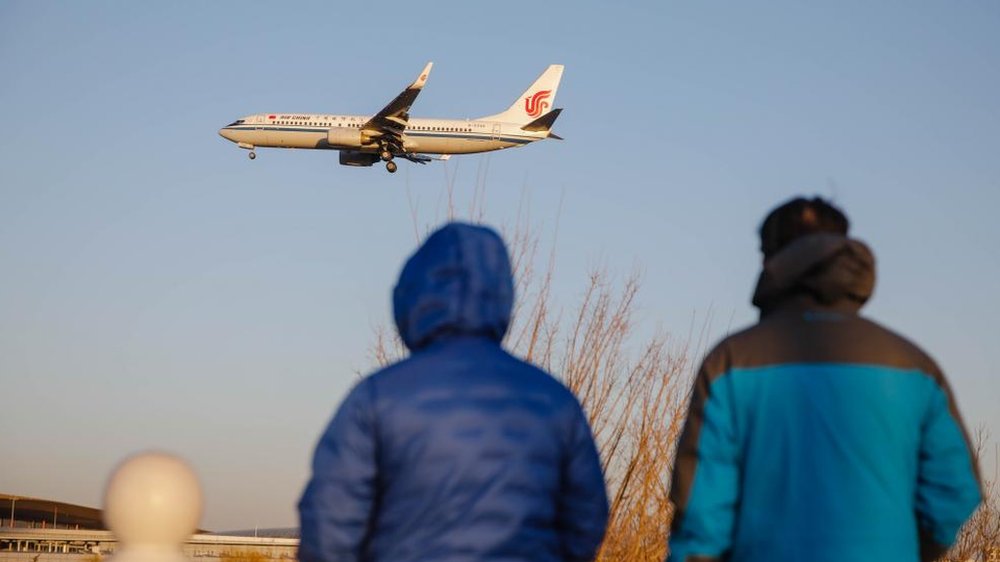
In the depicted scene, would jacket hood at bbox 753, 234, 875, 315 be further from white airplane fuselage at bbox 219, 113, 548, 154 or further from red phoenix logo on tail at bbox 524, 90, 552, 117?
red phoenix logo on tail at bbox 524, 90, 552, 117

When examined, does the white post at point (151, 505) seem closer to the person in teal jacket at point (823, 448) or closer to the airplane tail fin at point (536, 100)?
the person in teal jacket at point (823, 448)

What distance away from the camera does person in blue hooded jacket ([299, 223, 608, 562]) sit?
7.67 feet

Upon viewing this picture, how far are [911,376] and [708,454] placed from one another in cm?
41

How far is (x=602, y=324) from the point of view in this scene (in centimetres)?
772

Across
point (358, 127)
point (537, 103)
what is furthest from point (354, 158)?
point (537, 103)

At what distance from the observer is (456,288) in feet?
8.13

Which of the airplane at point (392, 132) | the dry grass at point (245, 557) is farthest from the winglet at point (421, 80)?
the dry grass at point (245, 557)

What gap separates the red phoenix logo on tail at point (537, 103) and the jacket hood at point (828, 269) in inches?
1679

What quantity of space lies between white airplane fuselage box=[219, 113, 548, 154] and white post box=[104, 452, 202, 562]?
34885 mm

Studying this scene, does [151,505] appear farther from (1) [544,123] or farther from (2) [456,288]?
(1) [544,123]

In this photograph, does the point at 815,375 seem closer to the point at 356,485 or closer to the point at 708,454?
the point at 708,454

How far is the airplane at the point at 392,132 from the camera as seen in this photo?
113 ft

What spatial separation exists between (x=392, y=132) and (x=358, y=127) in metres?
2.66

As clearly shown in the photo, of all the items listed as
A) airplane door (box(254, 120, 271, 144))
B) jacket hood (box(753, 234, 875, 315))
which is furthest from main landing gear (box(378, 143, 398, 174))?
jacket hood (box(753, 234, 875, 315))
